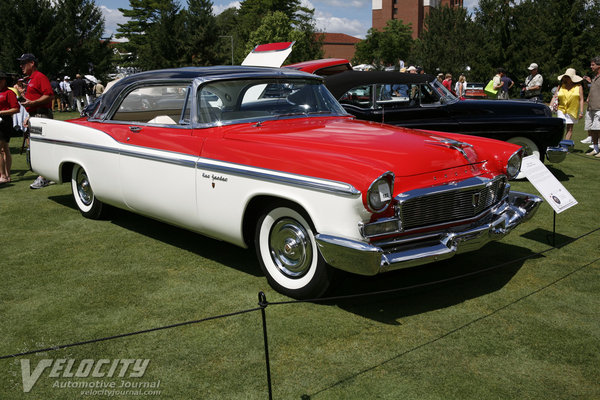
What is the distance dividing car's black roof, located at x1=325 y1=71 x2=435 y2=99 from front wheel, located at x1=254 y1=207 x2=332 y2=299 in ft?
15.4

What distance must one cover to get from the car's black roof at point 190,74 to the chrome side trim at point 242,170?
1.98ft

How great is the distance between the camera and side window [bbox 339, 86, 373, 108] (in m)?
8.29

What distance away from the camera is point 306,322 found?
358 centimetres

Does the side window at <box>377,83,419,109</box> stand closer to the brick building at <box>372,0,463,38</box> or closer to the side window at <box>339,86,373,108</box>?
the side window at <box>339,86,373,108</box>

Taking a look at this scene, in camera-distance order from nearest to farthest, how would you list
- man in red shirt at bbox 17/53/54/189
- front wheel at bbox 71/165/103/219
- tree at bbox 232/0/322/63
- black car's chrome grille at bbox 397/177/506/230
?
black car's chrome grille at bbox 397/177/506/230 → front wheel at bbox 71/165/103/219 → man in red shirt at bbox 17/53/54/189 → tree at bbox 232/0/322/63

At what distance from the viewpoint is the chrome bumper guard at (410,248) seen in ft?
10.8

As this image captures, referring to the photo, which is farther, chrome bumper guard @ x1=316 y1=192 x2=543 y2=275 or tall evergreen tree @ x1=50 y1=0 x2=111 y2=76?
tall evergreen tree @ x1=50 y1=0 x2=111 y2=76

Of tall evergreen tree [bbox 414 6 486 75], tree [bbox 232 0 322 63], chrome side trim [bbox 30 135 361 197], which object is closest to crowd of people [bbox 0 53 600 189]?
chrome side trim [bbox 30 135 361 197]

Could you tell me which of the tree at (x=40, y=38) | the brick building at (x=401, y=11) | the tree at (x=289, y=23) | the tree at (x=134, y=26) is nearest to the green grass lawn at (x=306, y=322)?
the tree at (x=40, y=38)

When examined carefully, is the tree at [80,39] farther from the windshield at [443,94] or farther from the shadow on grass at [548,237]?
the shadow on grass at [548,237]

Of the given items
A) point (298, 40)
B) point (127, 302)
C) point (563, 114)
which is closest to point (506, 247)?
point (127, 302)

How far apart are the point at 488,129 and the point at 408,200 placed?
204 inches

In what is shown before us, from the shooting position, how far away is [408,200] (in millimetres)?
3463

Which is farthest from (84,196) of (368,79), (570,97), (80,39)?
(80,39)
